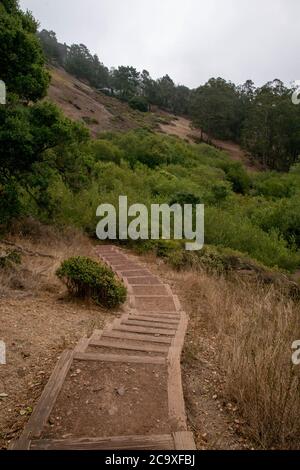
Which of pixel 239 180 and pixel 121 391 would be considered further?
pixel 239 180

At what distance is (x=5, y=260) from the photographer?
6.76 metres

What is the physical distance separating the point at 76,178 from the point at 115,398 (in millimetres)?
7040

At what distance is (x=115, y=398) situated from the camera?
2.95 metres

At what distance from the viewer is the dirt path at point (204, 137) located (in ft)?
150

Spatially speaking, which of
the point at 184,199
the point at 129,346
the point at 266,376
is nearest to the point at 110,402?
the point at 129,346

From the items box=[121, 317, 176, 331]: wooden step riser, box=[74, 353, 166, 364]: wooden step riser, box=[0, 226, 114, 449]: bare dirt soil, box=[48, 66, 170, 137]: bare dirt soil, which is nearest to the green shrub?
box=[0, 226, 114, 449]: bare dirt soil

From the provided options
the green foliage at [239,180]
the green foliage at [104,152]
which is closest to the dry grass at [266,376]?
the green foliage at [104,152]

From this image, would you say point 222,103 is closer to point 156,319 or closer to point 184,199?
point 184,199

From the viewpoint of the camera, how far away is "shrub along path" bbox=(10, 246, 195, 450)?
2432mm

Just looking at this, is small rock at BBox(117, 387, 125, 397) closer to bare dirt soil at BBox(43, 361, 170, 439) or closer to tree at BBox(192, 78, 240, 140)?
bare dirt soil at BBox(43, 361, 170, 439)

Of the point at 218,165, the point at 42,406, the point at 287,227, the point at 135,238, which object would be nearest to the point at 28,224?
the point at 135,238

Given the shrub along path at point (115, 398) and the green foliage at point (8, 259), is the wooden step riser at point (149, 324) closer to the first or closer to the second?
the shrub along path at point (115, 398)

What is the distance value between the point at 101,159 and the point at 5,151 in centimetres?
1618

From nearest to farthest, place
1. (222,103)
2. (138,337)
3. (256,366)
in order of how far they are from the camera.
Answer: (256,366) < (138,337) < (222,103)
